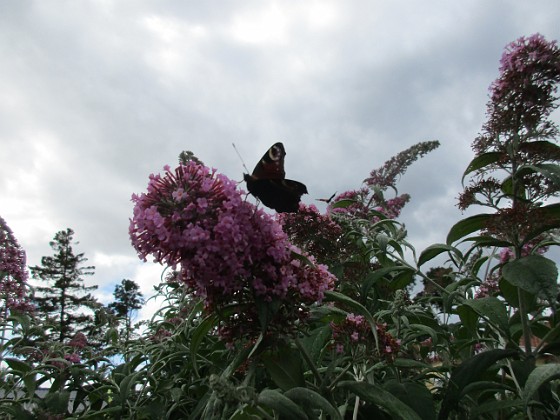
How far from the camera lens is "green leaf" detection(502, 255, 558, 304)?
200 centimetres

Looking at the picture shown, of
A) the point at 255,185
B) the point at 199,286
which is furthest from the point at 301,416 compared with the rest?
the point at 255,185

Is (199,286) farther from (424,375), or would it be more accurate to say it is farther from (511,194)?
(511,194)

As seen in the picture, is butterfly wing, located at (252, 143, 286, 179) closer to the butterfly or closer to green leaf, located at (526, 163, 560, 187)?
the butterfly

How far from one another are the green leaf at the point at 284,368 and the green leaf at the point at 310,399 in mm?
149

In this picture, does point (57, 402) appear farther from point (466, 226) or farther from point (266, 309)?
point (466, 226)

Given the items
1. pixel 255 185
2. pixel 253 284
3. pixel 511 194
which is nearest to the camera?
pixel 253 284

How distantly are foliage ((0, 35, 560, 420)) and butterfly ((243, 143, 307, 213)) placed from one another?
0.20 meters

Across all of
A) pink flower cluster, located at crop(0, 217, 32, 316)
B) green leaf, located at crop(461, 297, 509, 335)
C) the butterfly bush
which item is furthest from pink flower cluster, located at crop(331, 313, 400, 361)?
pink flower cluster, located at crop(0, 217, 32, 316)

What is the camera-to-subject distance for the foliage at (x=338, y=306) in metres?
1.81

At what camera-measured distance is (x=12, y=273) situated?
5.14 m

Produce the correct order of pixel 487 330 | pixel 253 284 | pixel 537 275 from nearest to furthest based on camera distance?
1. pixel 253 284
2. pixel 537 275
3. pixel 487 330

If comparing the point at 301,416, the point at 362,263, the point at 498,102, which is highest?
the point at 498,102

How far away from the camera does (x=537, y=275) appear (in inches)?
81.0

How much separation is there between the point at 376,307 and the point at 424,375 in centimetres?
89
